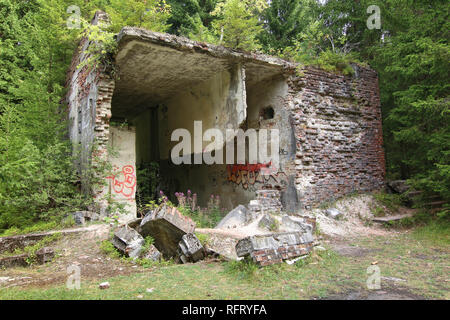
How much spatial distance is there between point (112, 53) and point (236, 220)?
196 inches

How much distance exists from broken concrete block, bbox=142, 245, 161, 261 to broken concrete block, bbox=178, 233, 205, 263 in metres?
0.41

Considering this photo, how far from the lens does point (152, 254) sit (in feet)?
17.1

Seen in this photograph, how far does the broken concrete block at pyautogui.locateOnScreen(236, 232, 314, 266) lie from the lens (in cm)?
425

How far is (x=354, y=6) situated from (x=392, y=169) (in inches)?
283

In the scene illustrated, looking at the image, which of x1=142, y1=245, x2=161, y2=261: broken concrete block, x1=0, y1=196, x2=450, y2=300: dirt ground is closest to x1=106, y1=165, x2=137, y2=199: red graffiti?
x1=0, y1=196, x2=450, y2=300: dirt ground

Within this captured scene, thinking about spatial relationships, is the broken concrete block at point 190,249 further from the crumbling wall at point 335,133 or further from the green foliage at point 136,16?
the green foliage at point 136,16

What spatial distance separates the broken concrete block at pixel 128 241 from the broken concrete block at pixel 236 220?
2794 millimetres

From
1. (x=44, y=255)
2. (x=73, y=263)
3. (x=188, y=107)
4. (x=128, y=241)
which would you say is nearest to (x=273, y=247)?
(x=128, y=241)

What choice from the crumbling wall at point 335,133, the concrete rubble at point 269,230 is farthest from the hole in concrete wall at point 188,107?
the crumbling wall at point 335,133

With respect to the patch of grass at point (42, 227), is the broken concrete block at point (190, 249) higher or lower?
lower

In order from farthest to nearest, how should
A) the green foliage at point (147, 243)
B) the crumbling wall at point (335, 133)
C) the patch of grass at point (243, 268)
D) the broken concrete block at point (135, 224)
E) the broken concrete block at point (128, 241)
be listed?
the crumbling wall at point (335, 133) → the broken concrete block at point (135, 224) → the green foliage at point (147, 243) → the broken concrete block at point (128, 241) → the patch of grass at point (243, 268)

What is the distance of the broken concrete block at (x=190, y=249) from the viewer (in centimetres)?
503

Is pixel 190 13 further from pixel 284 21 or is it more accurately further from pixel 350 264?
pixel 350 264
